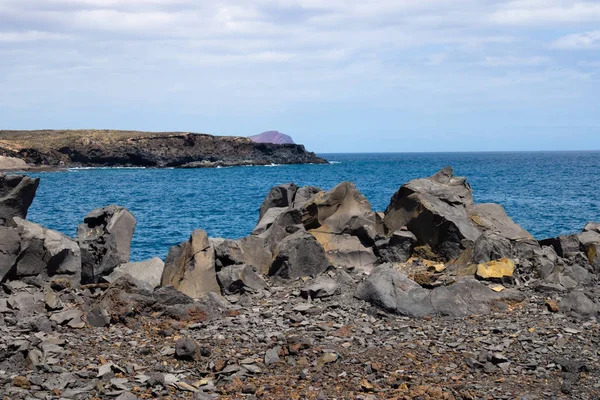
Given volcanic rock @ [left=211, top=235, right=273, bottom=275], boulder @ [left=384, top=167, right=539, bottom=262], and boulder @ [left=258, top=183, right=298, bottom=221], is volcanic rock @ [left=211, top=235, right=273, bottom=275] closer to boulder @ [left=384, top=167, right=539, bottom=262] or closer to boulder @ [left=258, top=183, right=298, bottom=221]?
boulder @ [left=384, top=167, right=539, bottom=262]

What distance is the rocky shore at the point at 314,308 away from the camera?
439 inches

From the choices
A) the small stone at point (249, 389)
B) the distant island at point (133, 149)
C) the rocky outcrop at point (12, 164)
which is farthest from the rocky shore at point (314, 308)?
the distant island at point (133, 149)

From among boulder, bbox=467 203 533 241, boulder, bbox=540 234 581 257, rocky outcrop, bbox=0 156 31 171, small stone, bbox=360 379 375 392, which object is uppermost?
boulder, bbox=467 203 533 241

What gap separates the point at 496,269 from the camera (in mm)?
16625

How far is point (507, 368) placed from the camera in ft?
38.2

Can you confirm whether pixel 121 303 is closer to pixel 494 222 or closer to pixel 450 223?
pixel 450 223

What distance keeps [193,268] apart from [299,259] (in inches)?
112

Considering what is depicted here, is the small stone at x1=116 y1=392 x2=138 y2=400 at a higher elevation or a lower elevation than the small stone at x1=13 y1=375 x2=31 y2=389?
higher

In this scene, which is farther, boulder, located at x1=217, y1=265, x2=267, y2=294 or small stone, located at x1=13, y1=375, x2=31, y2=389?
boulder, located at x1=217, y1=265, x2=267, y2=294

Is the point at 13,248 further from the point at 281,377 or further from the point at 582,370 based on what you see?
the point at 582,370

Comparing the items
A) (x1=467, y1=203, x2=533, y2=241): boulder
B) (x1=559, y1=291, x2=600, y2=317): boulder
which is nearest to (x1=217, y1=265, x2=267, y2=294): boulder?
(x1=559, y1=291, x2=600, y2=317): boulder

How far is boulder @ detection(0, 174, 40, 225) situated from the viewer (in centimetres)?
1861

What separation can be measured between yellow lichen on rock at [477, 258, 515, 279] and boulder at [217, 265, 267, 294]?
18.1ft

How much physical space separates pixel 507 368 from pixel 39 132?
632 feet
